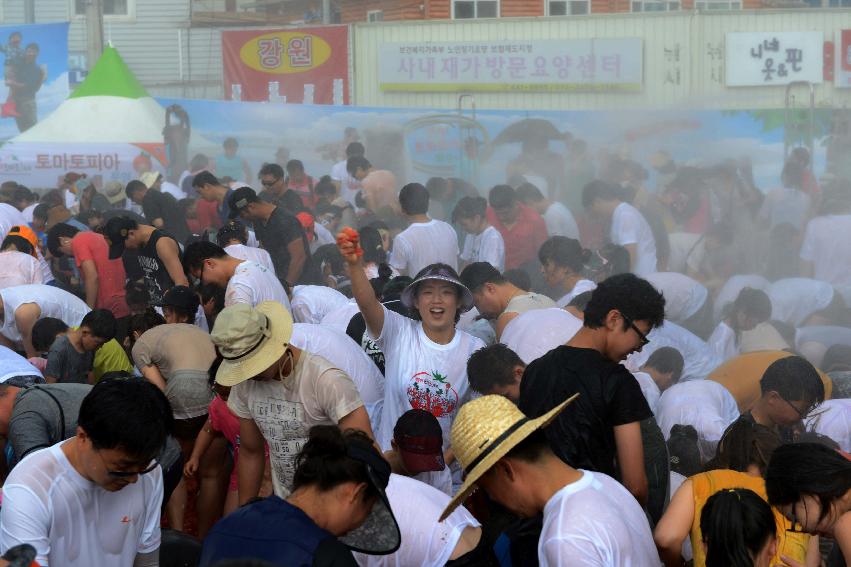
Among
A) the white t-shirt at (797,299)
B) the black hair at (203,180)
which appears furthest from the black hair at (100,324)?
the white t-shirt at (797,299)

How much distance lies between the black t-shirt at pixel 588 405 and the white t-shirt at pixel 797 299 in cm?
396

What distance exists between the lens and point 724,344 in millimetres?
6090

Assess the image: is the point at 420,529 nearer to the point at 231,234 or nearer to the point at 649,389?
the point at 649,389

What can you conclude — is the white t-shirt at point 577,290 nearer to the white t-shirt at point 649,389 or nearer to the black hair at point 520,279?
the black hair at point 520,279

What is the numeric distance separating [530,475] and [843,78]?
1348cm

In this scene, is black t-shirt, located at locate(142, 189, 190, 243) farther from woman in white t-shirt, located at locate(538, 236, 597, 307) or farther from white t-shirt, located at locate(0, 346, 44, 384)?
Answer: white t-shirt, located at locate(0, 346, 44, 384)

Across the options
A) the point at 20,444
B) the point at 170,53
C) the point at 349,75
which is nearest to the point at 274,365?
the point at 20,444

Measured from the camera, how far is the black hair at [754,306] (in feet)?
19.9

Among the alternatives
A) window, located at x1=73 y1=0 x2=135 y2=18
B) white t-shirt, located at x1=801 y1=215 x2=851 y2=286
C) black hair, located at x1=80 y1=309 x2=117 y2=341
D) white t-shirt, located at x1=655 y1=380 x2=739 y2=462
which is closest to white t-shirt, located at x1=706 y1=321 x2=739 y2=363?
white t-shirt, located at x1=655 y1=380 x2=739 y2=462

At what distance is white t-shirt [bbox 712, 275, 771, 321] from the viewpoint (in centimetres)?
698

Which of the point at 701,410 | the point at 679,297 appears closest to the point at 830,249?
the point at 679,297

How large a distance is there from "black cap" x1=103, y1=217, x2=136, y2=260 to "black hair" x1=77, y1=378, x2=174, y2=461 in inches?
172

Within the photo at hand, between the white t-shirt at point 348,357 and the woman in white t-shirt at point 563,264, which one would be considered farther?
the woman in white t-shirt at point 563,264

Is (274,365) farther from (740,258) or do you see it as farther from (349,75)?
(349,75)
